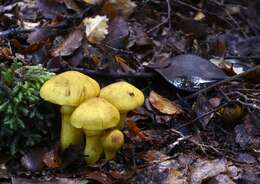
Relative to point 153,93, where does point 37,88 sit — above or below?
above

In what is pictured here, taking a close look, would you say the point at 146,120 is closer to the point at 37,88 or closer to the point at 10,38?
the point at 37,88

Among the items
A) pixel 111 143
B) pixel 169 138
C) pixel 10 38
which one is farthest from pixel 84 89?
pixel 10 38

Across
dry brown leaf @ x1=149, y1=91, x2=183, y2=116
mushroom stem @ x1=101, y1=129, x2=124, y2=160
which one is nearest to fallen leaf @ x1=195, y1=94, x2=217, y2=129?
dry brown leaf @ x1=149, y1=91, x2=183, y2=116

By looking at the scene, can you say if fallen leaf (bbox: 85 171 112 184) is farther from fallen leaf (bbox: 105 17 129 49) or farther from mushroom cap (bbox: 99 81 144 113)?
fallen leaf (bbox: 105 17 129 49)

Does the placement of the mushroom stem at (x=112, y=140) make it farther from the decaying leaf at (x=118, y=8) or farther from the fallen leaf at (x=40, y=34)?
the decaying leaf at (x=118, y=8)

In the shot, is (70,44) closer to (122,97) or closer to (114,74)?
(114,74)

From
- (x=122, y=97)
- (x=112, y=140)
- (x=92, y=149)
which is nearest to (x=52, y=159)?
(x=92, y=149)
